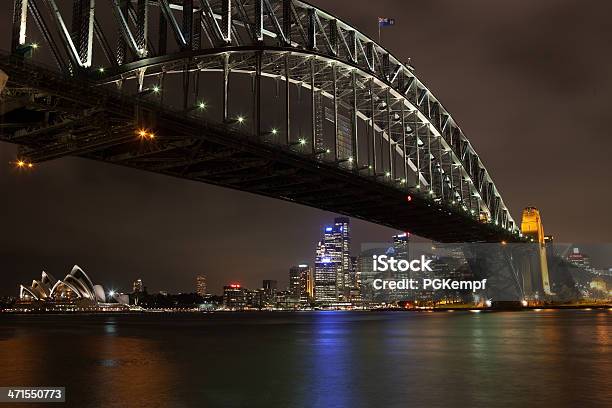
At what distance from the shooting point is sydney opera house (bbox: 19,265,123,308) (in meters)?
154

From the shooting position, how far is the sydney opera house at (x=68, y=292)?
505 ft

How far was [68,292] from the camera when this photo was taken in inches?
6516

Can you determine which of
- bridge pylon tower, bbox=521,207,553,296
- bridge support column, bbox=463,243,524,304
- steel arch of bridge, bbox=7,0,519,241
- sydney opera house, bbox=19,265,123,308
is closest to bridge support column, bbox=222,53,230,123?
steel arch of bridge, bbox=7,0,519,241

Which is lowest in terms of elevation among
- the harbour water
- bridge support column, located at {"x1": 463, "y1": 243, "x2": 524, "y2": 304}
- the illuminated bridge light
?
the harbour water

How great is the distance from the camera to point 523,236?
375 feet

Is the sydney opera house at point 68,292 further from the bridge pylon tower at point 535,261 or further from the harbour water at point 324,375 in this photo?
the harbour water at point 324,375

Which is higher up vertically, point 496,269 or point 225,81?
point 225,81

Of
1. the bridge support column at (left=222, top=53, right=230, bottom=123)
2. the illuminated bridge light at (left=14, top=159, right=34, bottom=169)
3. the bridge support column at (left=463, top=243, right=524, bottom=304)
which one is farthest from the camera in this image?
the bridge support column at (left=463, top=243, right=524, bottom=304)

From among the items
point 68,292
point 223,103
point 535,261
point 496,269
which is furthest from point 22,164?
point 68,292

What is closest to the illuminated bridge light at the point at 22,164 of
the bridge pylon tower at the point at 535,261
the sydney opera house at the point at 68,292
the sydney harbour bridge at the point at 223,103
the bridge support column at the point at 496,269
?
the sydney harbour bridge at the point at 223,103

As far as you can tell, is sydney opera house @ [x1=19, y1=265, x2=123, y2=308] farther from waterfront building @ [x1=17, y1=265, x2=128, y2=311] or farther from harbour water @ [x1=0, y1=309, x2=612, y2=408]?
harbour water @ [x1=0, y1=309, x2=612, y2=408]

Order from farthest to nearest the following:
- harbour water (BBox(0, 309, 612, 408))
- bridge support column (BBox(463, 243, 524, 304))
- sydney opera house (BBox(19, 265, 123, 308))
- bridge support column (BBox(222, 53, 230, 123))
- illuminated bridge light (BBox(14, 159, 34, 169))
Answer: sydney opera house (BBox(19, 265, 123, 308)) → bridge support column (BBox(463, 243, 524, 304)) → bridge support column (BBox(222, 53, 230, 123)) → illuminated bridge light (BBox(14, 159, 34, 169)) → harbour water (BBox(0, 309, 612, 408))

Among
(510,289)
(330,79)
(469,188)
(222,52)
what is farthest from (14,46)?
(510,289)

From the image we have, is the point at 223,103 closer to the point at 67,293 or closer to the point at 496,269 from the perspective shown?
the point at 496,269
